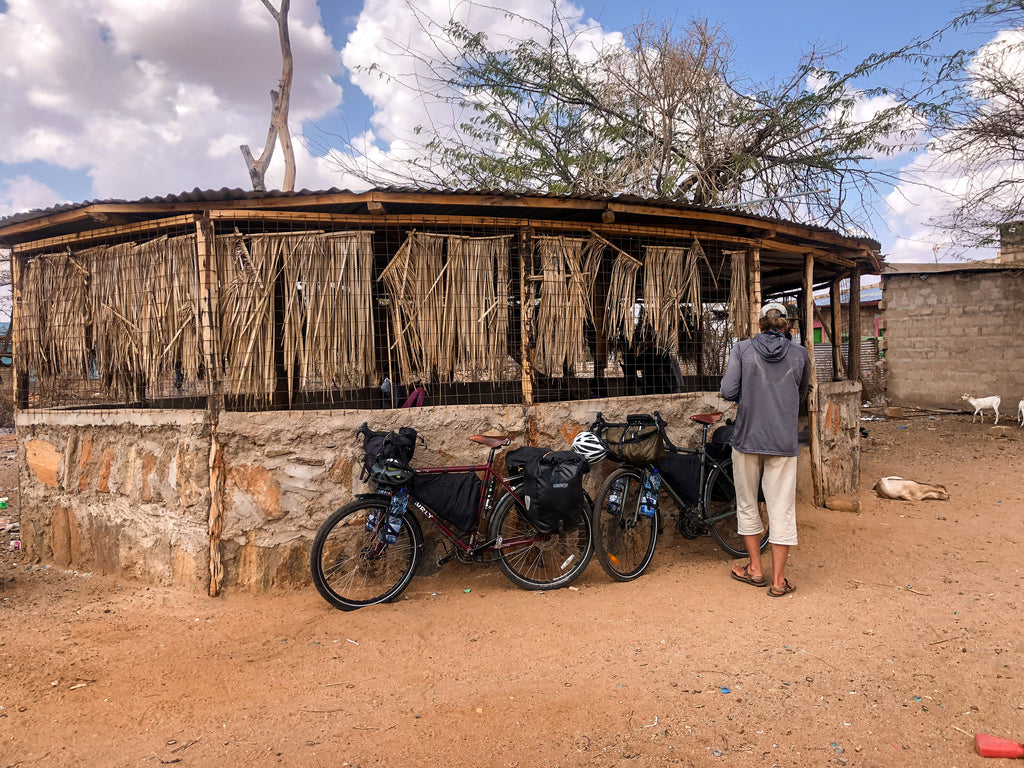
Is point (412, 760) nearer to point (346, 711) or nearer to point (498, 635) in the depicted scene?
point (346, 711)

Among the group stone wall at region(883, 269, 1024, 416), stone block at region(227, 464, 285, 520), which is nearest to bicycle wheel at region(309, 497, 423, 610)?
stone block at region(227, 464, 285, 520)

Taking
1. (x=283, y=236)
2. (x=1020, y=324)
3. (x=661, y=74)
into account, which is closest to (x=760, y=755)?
(x=283, y=236)

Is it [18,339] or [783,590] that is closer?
[783,590]

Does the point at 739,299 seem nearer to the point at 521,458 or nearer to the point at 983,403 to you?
the point at 521,458

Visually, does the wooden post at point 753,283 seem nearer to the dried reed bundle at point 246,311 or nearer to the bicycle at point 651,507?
the bicycle at point 651,507

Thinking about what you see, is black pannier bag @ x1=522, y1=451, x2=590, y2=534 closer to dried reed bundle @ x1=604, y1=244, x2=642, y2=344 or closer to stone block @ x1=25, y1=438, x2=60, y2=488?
dried reed bundle @ x1=604, y1=244, x2=642, y2=344

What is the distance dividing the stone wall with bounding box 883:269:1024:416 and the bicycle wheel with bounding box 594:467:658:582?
37.0 ft

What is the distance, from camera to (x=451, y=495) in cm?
391

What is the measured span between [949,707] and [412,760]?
2.31 meters

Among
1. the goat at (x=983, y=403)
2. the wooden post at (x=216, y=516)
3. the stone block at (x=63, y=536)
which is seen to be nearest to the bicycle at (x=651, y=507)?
the wooden post at (x=216, y=516)

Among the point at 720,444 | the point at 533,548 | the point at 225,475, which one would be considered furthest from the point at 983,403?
the point at 225,475

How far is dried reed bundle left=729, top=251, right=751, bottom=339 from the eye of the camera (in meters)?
5.59

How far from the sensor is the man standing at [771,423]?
3.71 meters

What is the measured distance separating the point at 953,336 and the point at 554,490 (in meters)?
12.5
